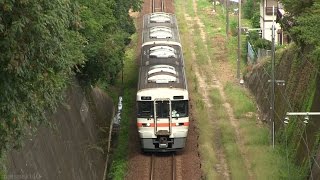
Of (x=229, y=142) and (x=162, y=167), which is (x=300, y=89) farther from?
(x=162, y=167)

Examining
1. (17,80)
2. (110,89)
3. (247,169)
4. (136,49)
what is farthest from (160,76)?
(136,49)

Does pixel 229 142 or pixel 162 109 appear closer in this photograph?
pixel 162 109

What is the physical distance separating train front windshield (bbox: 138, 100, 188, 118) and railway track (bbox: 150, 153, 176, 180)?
7.16 ft

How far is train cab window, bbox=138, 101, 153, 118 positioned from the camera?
24.8 m

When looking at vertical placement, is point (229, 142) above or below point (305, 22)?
below

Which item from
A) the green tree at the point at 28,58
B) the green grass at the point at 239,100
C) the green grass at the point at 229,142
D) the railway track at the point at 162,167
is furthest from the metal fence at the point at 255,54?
the green tree at the point at 28,58

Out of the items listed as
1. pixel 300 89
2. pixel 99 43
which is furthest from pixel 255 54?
pixel 99 43

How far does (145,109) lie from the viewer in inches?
982

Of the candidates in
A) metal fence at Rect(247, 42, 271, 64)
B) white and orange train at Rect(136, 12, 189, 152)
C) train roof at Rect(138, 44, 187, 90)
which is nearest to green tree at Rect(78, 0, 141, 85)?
train roof at Rect(138, 44, 187, 90)

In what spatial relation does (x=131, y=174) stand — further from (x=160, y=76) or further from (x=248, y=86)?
(x=248, y=86)

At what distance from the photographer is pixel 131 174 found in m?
25.0

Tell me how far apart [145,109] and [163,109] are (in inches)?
29.1

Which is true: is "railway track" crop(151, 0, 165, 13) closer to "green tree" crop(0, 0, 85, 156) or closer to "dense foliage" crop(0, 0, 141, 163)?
"dense foliage" crop(0, 0, 141, 163)

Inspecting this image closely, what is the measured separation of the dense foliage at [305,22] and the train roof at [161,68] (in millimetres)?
5231
